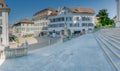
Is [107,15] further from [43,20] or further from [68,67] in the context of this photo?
[68,67]

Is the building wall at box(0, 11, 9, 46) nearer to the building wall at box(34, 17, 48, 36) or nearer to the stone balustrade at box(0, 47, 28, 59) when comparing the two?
the stone balustrade at box(0, 47, 28, 59)

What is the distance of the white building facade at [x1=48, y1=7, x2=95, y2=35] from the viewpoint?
4253 centimetres

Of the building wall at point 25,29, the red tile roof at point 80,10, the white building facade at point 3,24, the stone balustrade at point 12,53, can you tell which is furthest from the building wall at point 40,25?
the stone balustrade at point 12,53

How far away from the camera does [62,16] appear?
4362 cm

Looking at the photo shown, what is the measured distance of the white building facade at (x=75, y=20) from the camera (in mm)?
42531

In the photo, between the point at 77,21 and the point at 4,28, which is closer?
the point at 4,28

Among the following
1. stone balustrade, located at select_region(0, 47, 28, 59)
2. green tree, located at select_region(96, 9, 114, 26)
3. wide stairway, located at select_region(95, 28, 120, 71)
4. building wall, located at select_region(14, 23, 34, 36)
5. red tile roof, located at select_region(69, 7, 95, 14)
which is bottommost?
stone balustrade, located at select_region(0, 47, 28, 59)

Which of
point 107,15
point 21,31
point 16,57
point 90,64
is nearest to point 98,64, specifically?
point 90,64

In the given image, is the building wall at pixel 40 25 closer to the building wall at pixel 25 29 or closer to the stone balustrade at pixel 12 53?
the building wall at pixel 25 29

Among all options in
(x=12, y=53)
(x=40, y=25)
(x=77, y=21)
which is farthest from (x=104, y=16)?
(x=12, y=53)

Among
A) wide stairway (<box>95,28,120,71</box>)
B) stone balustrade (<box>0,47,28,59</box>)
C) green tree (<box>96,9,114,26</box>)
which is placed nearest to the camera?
wide stairway (<box>95,28,120,71</box>)

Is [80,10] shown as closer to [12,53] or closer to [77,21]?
[77,21]

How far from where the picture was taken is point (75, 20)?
42.7m

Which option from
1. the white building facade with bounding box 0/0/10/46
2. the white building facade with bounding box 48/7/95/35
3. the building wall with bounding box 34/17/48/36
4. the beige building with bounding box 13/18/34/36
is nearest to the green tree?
the white building facade with bounding box 48/7/95/35
